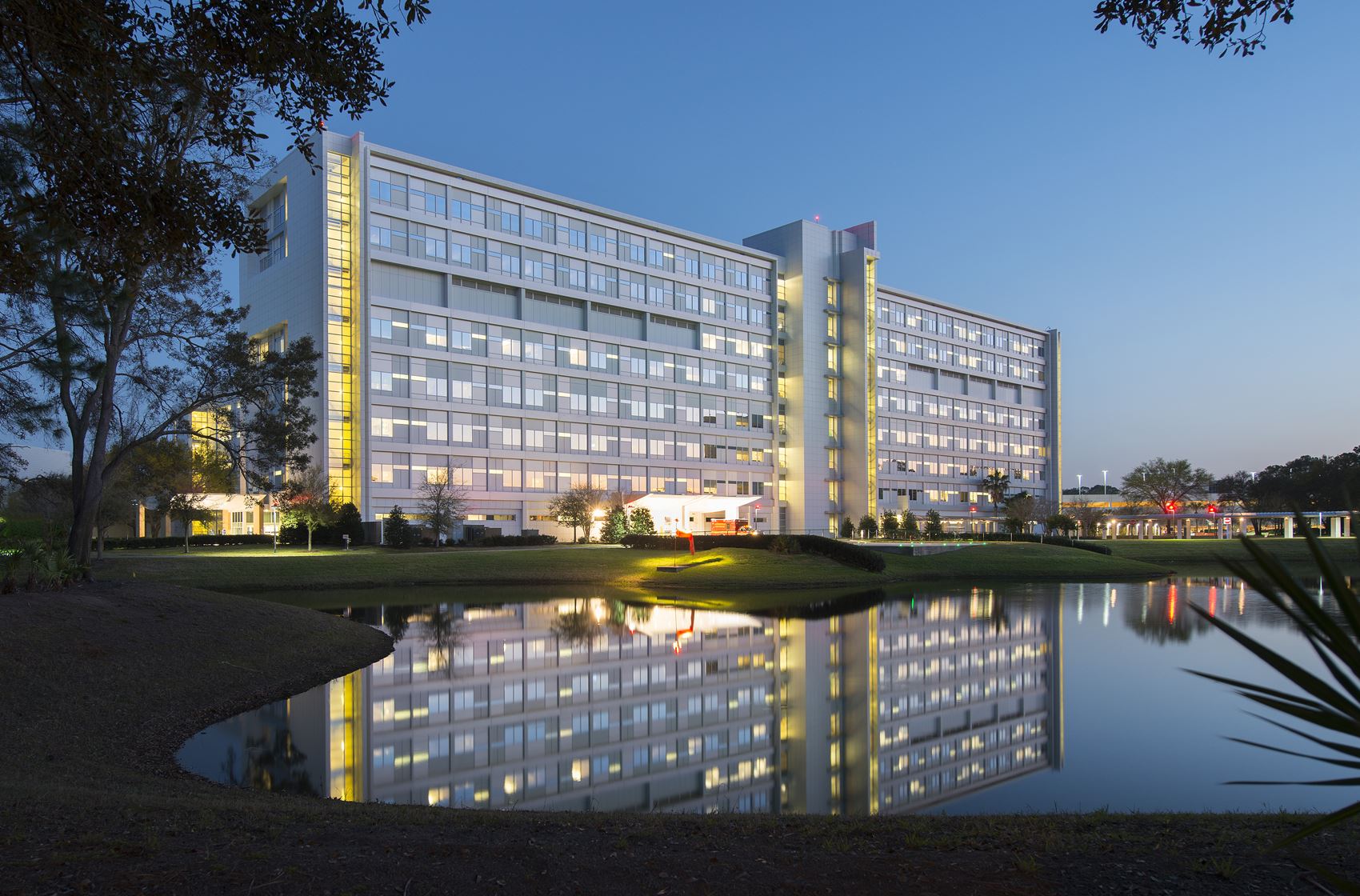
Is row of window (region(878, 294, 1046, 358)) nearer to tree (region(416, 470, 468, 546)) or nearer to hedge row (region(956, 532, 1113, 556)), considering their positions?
hedge row (region(956, 532, 1113, 556))

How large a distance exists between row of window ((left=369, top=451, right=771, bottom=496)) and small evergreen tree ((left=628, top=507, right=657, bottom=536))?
6039 millimetres

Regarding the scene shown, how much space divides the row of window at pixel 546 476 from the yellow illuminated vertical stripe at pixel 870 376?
1302 centimetres

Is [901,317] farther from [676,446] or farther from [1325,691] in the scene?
[1325,691]

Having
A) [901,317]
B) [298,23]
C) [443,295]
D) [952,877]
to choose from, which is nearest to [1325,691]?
[952,877]

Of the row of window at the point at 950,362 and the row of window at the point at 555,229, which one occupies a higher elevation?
the row of window at the point at 555,229

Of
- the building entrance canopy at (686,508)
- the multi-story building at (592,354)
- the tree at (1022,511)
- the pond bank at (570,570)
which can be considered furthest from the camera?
the tree at (1022,511)

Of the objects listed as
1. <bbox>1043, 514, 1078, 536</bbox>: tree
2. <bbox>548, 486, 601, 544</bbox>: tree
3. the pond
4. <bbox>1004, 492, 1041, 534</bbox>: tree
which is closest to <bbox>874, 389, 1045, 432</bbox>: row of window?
<bbox>1004, 492, 1041, 534</bbox>: tree

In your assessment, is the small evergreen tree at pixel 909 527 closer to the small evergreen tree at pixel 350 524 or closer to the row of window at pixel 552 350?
the row of window at pixel 552 350

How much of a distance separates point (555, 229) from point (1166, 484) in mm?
93347

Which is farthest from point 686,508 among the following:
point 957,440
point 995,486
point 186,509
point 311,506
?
point 957,440

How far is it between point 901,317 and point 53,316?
102121mm

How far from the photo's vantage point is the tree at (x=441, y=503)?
2493 inches

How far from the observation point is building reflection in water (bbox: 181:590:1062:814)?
492 inches

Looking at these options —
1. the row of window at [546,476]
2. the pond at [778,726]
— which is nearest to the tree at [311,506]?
the row of window at [546,476]
